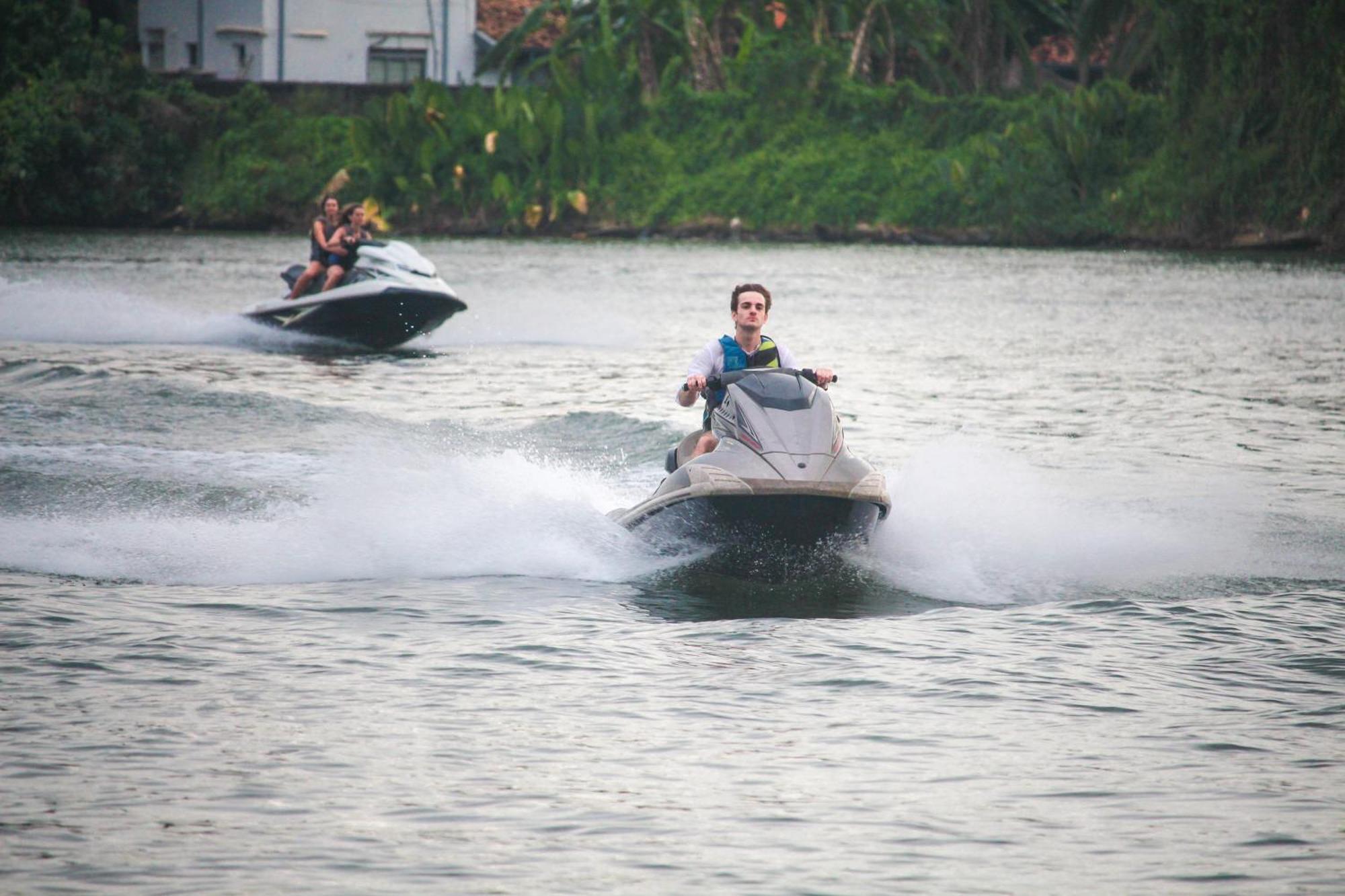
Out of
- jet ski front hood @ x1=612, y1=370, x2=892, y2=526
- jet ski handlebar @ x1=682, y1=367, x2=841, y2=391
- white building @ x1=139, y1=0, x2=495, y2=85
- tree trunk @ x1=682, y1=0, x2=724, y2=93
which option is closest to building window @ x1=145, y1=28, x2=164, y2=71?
white building @ x1=139, y1=0, x2=495, y2=85

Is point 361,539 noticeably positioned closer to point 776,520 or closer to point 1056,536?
point 776,520

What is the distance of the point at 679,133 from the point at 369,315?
124 feet

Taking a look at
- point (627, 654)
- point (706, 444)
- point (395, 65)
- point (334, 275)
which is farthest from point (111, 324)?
point (395, 65)

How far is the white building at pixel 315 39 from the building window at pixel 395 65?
0.08ft

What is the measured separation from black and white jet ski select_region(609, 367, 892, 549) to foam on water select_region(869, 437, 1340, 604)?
1.81 ft

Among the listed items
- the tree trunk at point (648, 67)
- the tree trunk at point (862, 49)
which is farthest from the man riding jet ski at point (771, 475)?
the tree trunk at point (648, 67)

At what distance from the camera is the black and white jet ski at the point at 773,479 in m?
9.27

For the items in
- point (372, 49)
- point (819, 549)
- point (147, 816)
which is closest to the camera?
point (147, 816)

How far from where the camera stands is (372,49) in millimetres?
66688

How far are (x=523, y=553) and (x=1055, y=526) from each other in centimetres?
320

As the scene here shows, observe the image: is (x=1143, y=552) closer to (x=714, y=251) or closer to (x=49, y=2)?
(x=714, y=251)

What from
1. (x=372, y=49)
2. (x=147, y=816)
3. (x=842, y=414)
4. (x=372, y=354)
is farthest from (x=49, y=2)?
(x=147, y=816)

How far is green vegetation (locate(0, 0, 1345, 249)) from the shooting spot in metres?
54.0

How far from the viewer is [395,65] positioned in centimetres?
6738
